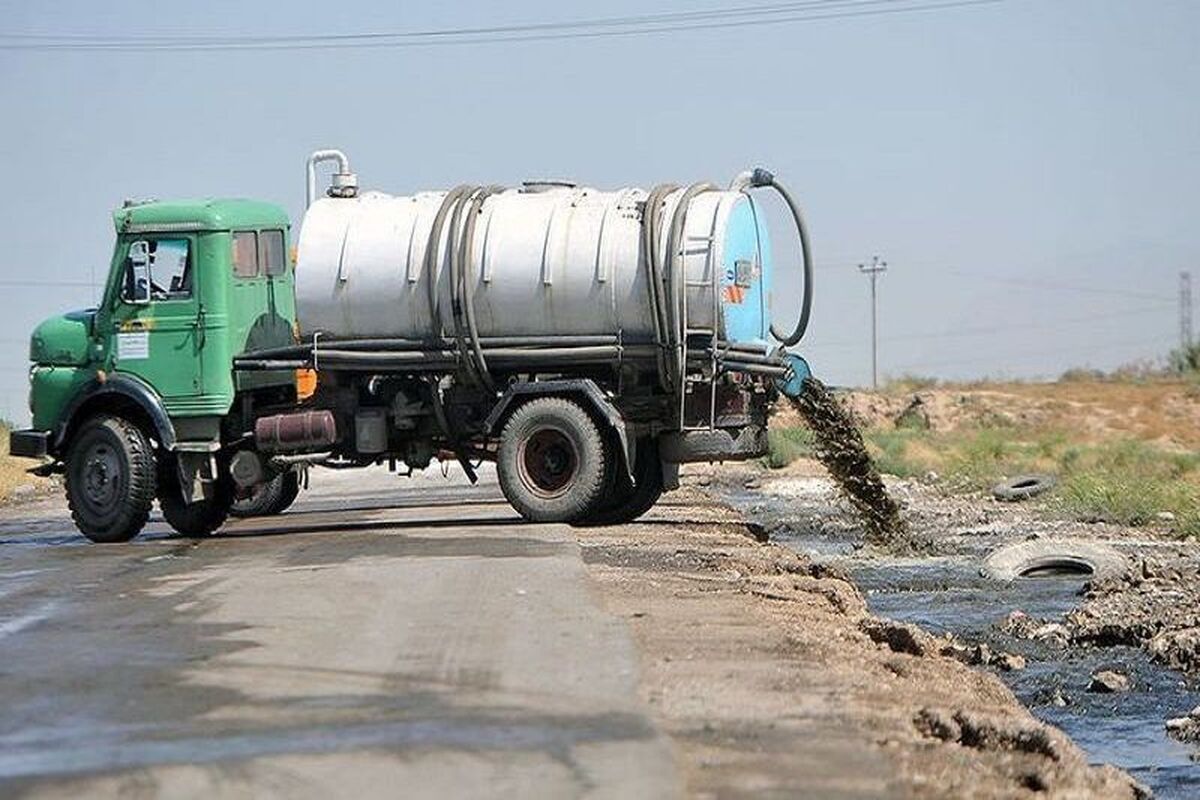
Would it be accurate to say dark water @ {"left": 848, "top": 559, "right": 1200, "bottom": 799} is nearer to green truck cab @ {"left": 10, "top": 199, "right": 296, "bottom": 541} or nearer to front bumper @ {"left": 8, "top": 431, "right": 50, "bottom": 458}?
green truck cab @ {"left": 10, "top": 199, "right": 296, "bottom": 541}

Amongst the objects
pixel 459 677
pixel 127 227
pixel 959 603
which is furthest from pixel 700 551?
pixel 459 677

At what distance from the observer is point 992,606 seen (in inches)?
715

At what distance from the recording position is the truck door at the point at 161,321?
791 inches

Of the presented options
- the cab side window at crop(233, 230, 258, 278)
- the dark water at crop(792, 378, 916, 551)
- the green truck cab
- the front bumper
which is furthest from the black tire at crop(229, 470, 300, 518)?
the dark water at crop(792, 378, 916, 551)

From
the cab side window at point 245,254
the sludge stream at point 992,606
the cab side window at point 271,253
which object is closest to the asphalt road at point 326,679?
the sludge stream at point 992,606

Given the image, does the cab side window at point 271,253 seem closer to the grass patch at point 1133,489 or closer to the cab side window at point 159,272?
the cab side window at point 159,272

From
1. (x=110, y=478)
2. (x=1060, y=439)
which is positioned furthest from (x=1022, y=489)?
(x=1060, y=439)

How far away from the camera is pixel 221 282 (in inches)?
791

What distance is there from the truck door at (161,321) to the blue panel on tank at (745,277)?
519cm

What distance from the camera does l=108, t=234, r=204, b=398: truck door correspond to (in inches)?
791

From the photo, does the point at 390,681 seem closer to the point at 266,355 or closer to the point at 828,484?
the point at 266,355

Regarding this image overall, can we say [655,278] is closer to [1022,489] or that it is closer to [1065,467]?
[1022,489]

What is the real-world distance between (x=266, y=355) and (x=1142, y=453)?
3073 centimetres

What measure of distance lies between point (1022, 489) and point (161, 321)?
56.8ft
